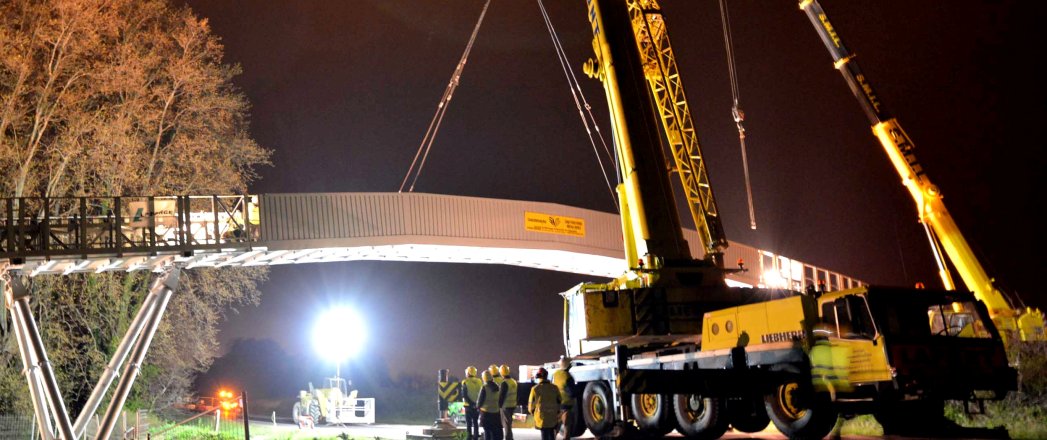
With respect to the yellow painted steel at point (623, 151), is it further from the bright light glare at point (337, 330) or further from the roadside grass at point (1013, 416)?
the bright light glare at point (337, 330)

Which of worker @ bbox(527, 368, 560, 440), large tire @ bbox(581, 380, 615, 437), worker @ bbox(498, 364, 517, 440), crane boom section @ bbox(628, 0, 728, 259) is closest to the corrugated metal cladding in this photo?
crane boom section @ bbox(628, 0, 728, 259)

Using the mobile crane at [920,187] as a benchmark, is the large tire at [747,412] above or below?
below

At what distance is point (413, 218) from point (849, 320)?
17114 millimetres

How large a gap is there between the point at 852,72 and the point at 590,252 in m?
10.7

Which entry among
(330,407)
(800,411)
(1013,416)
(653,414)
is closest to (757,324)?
(800,411)

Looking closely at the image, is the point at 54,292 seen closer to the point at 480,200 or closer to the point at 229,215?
the point at 229,215

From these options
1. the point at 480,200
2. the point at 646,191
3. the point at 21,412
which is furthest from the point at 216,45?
the point at 646,191

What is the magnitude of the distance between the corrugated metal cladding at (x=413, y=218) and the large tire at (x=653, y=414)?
1279 centimetres

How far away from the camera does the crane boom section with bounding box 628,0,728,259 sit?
2511 centimetres

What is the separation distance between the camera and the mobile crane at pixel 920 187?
27797 mm

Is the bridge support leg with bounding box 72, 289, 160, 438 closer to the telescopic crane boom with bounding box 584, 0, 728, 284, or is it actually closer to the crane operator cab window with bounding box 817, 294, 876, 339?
the telescopic crane boom with bounding box 584, 0, 728, 284

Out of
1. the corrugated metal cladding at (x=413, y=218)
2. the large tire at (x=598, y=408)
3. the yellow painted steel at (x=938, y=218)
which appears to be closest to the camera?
the large tire at (x=598, y=408)

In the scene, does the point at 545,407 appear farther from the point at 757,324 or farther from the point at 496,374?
the point at 757,324

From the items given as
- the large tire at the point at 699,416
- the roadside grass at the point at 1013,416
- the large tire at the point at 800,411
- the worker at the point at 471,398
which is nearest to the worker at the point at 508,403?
the worker at the point at 471,398
